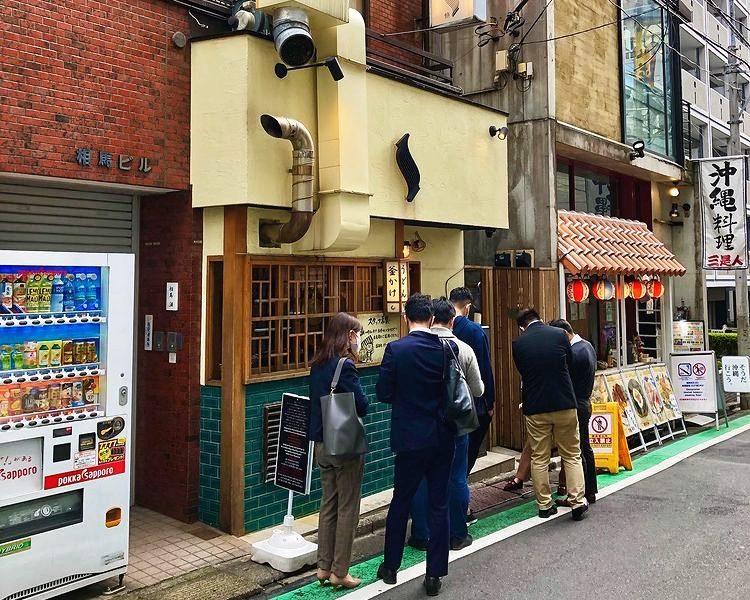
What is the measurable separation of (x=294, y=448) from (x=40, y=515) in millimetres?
A: 1999

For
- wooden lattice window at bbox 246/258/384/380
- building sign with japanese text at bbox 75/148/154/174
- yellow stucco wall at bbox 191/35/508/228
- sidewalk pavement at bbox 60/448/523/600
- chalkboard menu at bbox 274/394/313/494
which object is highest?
yellow stucco wall at bbox 191/35/508/228

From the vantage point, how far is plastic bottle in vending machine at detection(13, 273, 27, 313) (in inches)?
185

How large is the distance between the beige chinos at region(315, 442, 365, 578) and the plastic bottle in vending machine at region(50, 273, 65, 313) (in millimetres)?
2247

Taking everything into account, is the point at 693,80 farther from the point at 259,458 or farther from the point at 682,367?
the point at 259,458

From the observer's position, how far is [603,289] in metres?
10.9

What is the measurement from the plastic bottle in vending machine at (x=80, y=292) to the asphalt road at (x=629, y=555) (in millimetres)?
3273

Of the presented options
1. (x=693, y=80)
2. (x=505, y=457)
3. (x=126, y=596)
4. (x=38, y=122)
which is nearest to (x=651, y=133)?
(x=505, y=457)

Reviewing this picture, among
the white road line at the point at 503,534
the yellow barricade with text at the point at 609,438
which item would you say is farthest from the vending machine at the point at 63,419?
the yellow barricade with text at the point at 609,438

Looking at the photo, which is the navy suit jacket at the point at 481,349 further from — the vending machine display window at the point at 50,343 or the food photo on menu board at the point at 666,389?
the food photo on menu board at the point at 666,389

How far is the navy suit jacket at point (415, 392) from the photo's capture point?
5082 mm

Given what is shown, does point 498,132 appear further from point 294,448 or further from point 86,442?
point 86,442

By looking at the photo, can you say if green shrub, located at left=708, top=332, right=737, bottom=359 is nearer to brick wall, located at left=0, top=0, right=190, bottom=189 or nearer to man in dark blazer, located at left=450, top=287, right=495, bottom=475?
man in dark blazer, located at left=450, top=287, right=495, bottom=475

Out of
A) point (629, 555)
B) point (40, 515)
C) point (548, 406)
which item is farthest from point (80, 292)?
point (629, 555)

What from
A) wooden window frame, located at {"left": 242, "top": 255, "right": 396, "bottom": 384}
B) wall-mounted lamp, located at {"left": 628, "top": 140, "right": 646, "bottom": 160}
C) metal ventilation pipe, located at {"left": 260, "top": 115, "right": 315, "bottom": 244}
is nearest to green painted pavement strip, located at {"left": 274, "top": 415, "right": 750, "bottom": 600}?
wooden window frame, located at {"left": 242, "top": 255, "right": 396, "bottom": 384}
